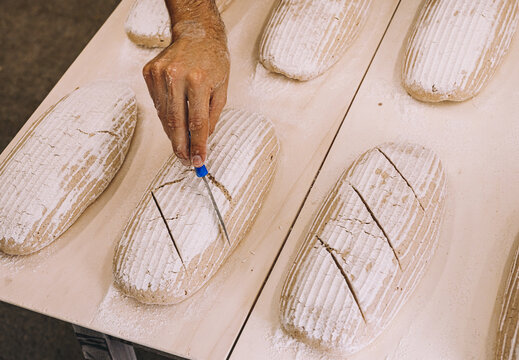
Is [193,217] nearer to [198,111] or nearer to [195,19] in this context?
[198,111]

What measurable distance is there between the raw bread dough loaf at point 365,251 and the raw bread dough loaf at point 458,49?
0.90 feet

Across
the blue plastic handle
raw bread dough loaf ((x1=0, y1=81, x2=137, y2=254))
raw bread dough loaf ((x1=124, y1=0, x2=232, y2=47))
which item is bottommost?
raw bread dough loaf ((x1=0, y1=81, x2=137, y2=254))

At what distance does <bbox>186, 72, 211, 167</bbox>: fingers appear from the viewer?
1.34 m

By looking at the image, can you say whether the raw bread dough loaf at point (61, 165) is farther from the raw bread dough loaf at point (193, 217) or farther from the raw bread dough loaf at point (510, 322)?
the raw bread dough loaf at point (510, 322)

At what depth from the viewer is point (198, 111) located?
4.47 feet

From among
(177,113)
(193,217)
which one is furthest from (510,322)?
(177,113)

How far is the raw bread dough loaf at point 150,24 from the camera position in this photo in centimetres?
203

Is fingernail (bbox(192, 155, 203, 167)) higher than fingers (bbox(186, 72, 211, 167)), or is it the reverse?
fingers (bbox(186, 72, 211, 167))

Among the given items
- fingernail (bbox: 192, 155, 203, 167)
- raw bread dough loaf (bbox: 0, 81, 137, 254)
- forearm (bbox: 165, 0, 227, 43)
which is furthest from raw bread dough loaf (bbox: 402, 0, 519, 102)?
raw bread dough loaf (bbox: 0, 81, 137, 254)

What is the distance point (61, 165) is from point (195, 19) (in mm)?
639

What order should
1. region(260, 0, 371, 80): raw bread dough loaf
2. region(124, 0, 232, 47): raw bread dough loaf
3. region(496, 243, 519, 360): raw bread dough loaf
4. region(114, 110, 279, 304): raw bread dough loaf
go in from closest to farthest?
region(496, 243, 519, 360): raw bread dough loaf → region(114, 110, 279, 304): raw bread dough loaf → region(260, 0, 371, 80): raw bread dough loaf → region(124, 0, 232, 47): raw bread dough loaf

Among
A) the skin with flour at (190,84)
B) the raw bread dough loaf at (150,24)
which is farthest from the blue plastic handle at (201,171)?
the raw bread dough loaf at (150,24)

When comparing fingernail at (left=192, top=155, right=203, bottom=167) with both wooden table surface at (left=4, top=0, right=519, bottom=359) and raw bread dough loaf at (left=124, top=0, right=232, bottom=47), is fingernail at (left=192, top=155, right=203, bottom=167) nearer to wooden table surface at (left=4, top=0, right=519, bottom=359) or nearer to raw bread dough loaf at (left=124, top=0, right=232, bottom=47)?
wooden table surface at (left=4, top=0, right=519, bottom=359)

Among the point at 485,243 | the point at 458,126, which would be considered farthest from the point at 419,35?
the point at 485,243
